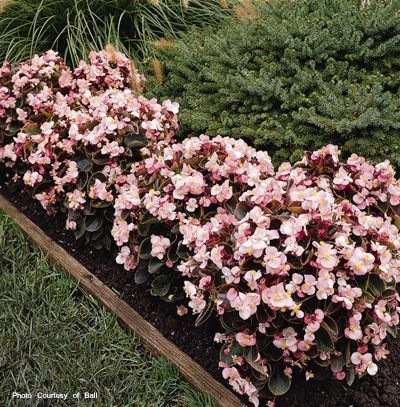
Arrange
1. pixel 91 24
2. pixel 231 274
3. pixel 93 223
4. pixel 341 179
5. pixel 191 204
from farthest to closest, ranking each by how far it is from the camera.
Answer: pixel 91 24, pixel 93 223, pixel 191 204, pixel 341 179, pixel 231 274

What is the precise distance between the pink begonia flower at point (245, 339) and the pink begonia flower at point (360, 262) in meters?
0.40

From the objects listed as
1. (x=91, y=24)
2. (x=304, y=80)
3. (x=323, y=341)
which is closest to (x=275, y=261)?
(x=323, y=341)

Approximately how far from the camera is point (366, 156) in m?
2.51

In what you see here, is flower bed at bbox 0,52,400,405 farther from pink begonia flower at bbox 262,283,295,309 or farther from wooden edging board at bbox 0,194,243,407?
wooden edging board at bbox 0,194,243,407

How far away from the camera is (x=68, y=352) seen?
237cm

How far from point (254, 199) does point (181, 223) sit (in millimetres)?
329

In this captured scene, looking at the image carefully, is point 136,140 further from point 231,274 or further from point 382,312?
point 382,312

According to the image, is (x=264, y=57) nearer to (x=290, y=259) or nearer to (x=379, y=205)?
(x=379, y=205)

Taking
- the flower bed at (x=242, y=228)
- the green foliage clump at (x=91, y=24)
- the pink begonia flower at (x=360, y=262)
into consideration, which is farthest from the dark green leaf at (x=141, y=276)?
the green foliage clump at (x=91, y=24)

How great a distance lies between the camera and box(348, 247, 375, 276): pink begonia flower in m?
1.79

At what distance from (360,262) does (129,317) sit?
1.08 metres

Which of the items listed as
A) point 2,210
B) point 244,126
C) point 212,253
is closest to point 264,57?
point 244,126

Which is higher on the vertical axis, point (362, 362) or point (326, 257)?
point (326, 257)

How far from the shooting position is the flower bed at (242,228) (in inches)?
71.6
